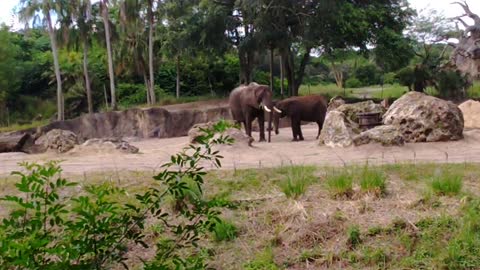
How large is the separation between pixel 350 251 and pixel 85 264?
12.7 ft

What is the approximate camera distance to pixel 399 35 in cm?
2819

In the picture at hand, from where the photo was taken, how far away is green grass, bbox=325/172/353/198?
23.0 feet

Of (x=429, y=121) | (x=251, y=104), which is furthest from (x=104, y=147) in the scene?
(x=429, y=121)

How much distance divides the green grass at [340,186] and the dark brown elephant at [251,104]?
791cm

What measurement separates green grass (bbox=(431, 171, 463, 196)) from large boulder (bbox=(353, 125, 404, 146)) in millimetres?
3286

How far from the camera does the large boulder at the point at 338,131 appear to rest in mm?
11383

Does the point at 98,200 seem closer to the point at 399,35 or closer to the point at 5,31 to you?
the point at 399,35

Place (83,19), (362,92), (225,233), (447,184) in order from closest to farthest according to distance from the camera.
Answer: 1. (225,233)
2. (447,184)
3. (83,19)
4. (362,92)

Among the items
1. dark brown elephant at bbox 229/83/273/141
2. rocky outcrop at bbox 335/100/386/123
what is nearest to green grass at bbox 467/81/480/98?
rocky outcrop at bbox 335/100/386/123

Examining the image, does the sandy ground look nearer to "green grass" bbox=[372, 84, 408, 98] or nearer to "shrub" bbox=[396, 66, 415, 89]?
"shrub" bbox=[396, 66, 415, 89]

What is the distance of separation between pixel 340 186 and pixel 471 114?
10.9 metres

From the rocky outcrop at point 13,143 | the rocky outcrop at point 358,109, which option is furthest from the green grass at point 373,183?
the rocky outcrop at point 13,143

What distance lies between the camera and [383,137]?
10.4m

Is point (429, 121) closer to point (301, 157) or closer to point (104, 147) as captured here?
point (301, 157)
